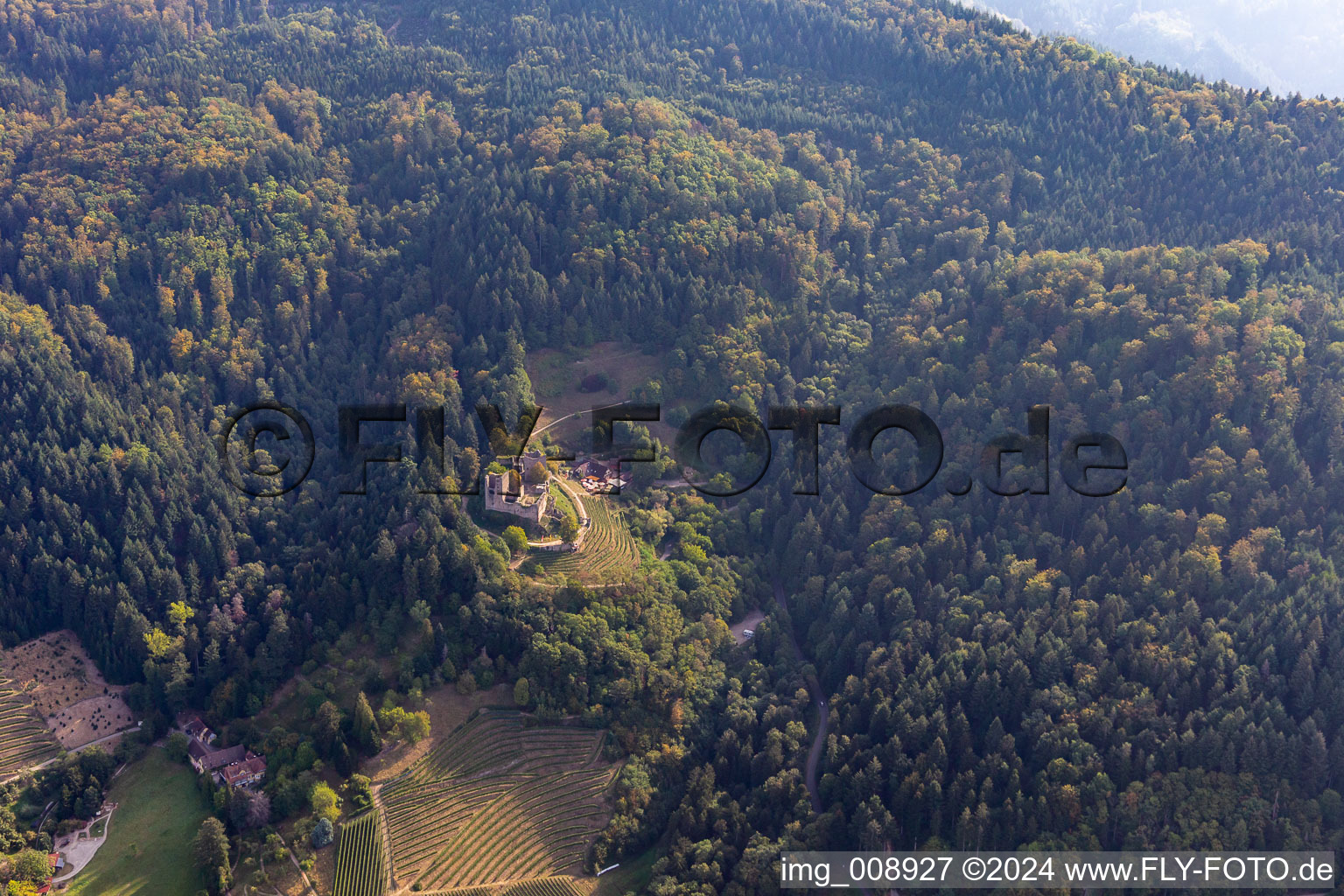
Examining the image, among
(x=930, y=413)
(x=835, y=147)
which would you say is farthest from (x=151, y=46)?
(x=930, y=413)

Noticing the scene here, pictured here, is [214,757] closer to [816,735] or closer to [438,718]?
[438,718]

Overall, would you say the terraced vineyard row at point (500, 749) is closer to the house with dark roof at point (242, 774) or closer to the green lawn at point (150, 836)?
the house with dark roof at point (242, 774)

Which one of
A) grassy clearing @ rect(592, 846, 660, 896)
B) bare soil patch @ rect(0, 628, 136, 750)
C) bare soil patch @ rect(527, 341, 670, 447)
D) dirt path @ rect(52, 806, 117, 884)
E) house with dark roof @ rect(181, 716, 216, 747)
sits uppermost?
bare soil patch @ rect(527, 341, 670, 447)

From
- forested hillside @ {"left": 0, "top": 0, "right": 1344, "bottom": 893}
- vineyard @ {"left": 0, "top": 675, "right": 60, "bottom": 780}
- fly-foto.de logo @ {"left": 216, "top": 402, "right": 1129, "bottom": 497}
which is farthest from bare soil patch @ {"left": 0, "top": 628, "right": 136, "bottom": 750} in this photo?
fly-foto.de logo @ {"left": 216, "top": 402, "right": 1129, "bottom": 497}

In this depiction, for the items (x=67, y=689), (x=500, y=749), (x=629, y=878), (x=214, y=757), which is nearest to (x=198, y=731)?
(x=214, y=757)

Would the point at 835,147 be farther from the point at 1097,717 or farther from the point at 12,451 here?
the point at 12,451

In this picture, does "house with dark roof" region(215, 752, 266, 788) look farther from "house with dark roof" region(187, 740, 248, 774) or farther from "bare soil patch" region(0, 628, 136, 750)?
"bare soil patch" region(0, 628, 136, 750)
